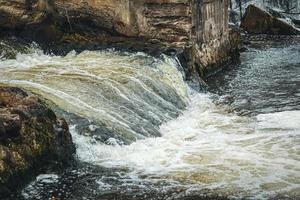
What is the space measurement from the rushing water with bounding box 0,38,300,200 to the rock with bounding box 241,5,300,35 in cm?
839

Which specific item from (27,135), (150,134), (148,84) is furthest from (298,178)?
(148,84)

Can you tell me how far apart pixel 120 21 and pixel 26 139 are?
6700 millimetres

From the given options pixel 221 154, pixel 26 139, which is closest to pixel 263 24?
pixel 221 154

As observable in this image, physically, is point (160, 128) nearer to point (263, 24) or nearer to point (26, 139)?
point (26, 139)

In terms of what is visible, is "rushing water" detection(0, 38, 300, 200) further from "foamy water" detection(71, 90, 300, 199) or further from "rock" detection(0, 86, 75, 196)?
"rock" detection(0, 86, 75, 196)

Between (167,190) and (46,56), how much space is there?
7.04 m

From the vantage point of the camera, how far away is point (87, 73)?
387 inches

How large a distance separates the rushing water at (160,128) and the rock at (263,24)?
8394 millimetres

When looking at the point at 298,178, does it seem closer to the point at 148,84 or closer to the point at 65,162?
the point at 65,162

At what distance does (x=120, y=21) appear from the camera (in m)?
12.3

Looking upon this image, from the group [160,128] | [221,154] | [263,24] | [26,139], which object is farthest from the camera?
[263,24]

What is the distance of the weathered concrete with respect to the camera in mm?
12016

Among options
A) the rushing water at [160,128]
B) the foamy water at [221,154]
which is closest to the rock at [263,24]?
the rushing water at [160,128]

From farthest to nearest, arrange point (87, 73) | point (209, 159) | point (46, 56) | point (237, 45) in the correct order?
1. point (237, 45)
2. point (46, 56)
3. point (87, 73)
4. point (209, 159)
